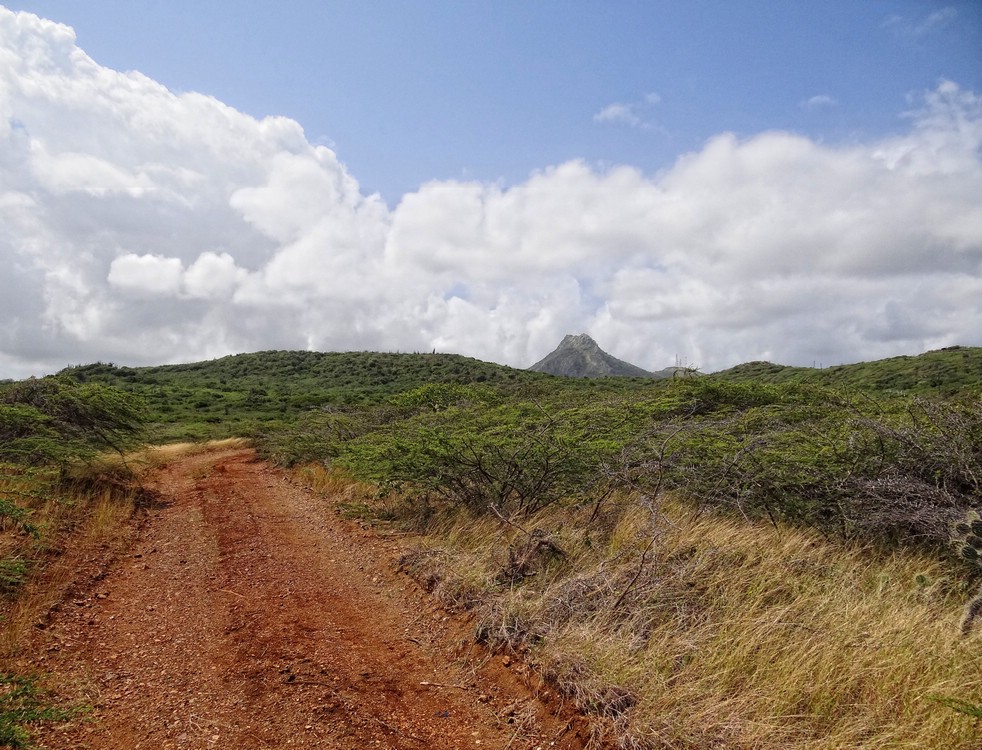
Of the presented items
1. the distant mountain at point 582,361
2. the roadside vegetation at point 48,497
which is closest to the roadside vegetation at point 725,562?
the roadside vegetation at point 48,497

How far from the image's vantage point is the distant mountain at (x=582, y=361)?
5364 inches

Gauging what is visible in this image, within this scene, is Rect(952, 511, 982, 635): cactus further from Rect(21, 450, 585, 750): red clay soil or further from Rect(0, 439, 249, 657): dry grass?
Rect(0, 439, 249, 657): dry grass

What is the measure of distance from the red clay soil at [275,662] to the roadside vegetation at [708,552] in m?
0.44

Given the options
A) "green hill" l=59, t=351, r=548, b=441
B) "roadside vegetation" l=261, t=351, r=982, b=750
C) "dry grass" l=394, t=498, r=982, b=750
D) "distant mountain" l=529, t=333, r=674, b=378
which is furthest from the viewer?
"distant mountain" l=529, t=333, r=674, b=378

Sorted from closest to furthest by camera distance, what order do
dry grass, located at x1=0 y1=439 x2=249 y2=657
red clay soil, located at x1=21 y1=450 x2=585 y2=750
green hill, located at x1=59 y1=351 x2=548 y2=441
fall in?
1. red clay soil, located at x1=21 y1=450 x2=585 y2=750
2. dry grass, located at x1=0 y1=439 x2=249 y2=657
3. green hill, located at x1=59 y1=351 x2=548 y2=441

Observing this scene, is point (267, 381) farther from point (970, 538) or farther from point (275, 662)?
point (970, 538)

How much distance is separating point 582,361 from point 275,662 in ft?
468

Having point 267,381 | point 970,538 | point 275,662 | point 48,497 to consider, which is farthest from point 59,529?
point 267,381

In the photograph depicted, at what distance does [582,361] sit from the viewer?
145 m

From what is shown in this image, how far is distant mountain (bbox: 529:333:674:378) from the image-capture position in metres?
136

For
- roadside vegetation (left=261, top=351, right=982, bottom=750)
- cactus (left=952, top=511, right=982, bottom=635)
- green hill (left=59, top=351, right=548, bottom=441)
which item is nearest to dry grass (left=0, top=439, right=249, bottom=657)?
roadside vegetation (left=261, top=351, right=982, bottom=750)

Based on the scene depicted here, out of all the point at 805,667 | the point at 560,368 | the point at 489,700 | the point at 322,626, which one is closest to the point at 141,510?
the point at 322,626

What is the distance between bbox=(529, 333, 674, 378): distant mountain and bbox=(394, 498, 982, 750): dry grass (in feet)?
400

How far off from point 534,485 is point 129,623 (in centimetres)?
509
